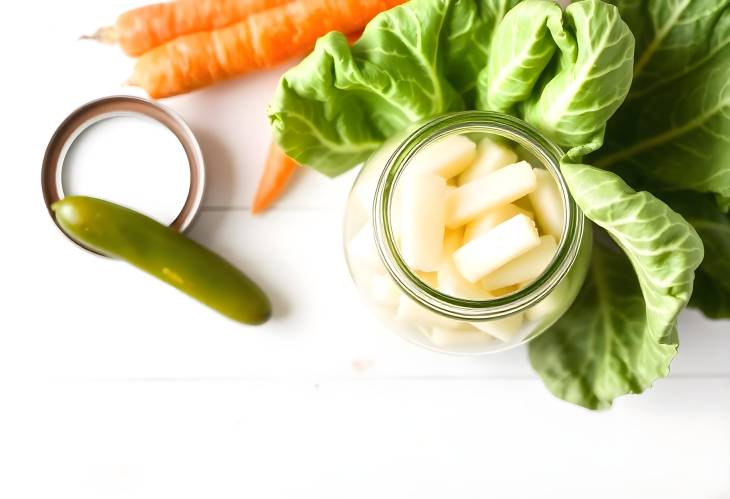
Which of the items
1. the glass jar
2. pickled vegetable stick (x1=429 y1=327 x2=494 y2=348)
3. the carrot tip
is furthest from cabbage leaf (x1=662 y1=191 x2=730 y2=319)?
the carrot tip

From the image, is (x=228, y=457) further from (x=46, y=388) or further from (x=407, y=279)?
(x=407, y=279)

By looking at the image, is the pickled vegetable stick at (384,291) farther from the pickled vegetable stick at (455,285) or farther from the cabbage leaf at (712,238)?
the cabbage leaf at (712,238)

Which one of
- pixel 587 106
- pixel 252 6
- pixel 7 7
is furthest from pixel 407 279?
pixel 7 7

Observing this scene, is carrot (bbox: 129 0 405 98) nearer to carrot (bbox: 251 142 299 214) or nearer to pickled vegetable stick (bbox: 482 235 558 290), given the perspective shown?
carrot (bbox: 251 142 299 214)

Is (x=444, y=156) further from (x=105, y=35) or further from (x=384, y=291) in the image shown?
(x=105, y=35)

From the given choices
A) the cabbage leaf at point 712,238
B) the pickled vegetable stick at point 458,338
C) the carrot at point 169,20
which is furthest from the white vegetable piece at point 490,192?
the carrot at point 169,20

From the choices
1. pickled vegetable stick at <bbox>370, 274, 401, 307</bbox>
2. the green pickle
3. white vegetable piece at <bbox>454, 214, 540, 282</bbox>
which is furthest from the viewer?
the green pickle
